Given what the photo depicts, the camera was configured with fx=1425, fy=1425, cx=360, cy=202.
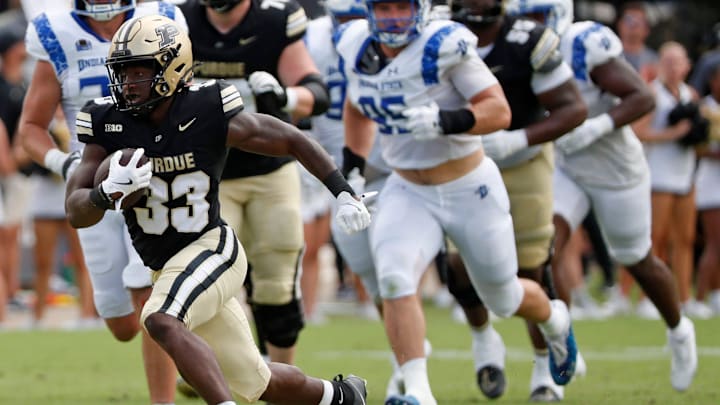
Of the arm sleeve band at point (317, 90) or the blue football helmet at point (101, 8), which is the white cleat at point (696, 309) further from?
the blue football helmet at point (101, 8)

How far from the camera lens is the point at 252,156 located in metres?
6.70

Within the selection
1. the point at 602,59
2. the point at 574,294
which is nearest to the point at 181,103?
the point at 602,59

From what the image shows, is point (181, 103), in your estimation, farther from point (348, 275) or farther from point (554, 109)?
point (348, 275)

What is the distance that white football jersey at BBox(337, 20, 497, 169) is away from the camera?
6.12 metres

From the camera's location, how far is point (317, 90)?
6770 mm

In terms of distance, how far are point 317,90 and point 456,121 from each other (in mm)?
976

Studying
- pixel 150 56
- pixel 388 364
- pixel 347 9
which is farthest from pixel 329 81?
pixel 150 56

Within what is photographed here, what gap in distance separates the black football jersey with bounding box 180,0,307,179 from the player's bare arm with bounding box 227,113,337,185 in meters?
1.50

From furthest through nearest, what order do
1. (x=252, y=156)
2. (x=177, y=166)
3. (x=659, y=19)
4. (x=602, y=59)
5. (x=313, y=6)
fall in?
1. (x=659, y=19)
2. (x=313, y=6)
3. (x=602, y=59)
4. (x=252, y=156)
5. (x=177, y=166)

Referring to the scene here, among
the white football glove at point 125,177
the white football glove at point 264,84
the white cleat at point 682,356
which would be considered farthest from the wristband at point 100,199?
the white cleat at point 682,356

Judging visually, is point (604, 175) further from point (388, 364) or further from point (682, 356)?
point (388, 364)

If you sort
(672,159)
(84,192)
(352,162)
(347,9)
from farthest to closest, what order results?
(672,159), (347,9), (352,162), (84,192)

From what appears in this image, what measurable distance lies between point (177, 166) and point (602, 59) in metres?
2.98

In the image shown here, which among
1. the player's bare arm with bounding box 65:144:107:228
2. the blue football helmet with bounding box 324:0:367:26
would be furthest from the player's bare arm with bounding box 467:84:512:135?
the blue football helmet with bounding box 324:0:367:26
